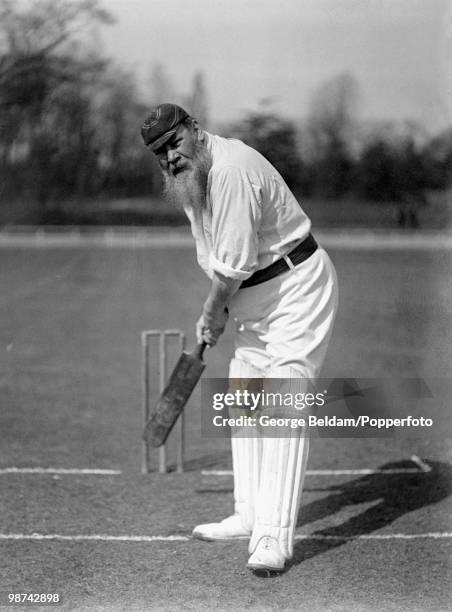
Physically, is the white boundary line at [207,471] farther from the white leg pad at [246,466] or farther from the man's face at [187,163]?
the man's face at [187,163]

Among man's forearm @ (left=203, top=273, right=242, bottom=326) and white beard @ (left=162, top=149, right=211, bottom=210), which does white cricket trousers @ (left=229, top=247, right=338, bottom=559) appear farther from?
white beard @ (left=162, top=149, right=211, bottom=210)

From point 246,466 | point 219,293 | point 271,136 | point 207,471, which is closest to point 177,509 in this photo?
point 246,466

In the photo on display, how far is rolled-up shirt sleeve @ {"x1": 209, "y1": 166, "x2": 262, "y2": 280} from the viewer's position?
3.35 m

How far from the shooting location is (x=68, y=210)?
35438 millimetres

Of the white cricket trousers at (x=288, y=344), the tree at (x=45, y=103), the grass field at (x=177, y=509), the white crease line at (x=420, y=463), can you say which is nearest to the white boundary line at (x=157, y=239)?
the tree at (x=45, y=103)

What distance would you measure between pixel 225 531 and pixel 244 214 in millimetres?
1413

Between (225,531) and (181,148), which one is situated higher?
(181,148)

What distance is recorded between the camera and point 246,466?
12.7 feet

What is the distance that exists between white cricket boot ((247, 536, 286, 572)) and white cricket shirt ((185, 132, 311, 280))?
103cm

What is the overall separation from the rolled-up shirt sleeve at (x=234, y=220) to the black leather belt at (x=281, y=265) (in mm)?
215

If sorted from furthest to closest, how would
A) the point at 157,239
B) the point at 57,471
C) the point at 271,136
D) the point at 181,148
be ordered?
1. the point at 157,239
2. the point at 271,136
3. the point at 57,471
4. the point at 181,148

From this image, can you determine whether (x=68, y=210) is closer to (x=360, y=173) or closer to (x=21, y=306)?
(x=360, y=173)

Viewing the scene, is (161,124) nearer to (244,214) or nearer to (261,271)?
(244,214)

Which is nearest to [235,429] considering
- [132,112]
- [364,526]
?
[364,526]
